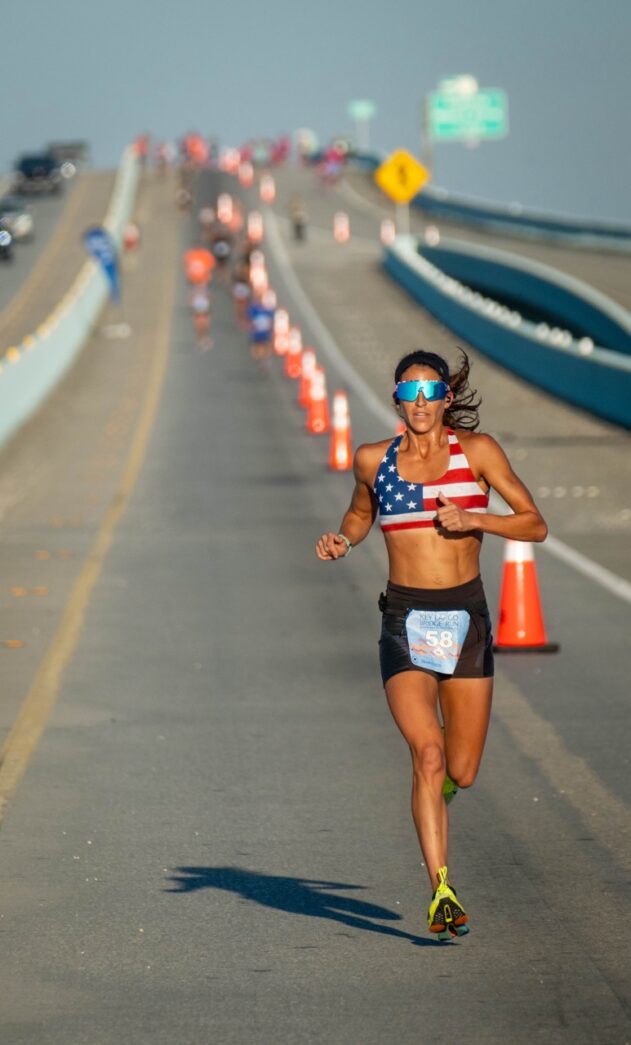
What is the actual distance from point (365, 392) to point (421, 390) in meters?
33.6

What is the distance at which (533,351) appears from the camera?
40.6m

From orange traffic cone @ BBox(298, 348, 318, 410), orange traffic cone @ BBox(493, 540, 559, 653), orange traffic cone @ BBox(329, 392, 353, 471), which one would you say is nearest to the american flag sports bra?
orange traffic cone @ BBox(493, 540, 559, 653)

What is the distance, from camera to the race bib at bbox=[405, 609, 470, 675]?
7.23 metres

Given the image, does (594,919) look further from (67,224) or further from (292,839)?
(67,224)

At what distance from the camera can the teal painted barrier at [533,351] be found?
1297 inches

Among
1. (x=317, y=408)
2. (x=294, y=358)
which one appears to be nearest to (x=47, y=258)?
(x=294, y=358)

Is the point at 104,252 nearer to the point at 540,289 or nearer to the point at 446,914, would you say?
the point at 540,289

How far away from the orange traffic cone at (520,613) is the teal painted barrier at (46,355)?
70.6 ft

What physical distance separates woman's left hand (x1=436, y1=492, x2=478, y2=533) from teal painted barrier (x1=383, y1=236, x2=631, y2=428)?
24.8m

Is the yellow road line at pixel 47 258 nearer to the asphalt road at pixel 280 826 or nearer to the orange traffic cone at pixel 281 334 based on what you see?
the orange traffic cone at pixel 281 334

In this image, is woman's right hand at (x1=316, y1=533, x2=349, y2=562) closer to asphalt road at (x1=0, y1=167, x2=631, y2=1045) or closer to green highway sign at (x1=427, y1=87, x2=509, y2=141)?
asphalt road at (x1=0, y1=167, x2=631, y2=1045)

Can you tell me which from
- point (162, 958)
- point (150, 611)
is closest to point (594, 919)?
point (162, 958)

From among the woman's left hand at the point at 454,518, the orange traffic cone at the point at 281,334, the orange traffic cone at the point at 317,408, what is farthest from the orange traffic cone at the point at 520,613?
the orange traffic cone at the point at 281,334

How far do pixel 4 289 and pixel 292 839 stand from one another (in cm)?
6652
